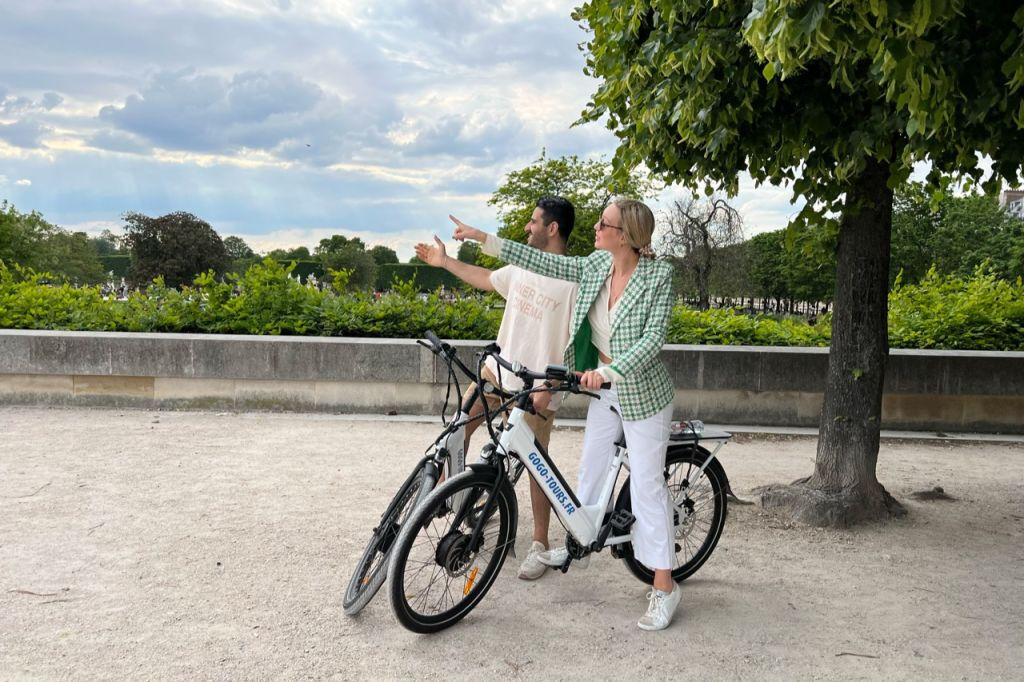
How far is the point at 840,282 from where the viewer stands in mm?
6152

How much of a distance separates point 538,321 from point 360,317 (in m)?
5.76

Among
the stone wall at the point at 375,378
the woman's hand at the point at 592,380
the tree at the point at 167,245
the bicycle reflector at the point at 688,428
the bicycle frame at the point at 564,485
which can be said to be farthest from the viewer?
the tree at the point at 167,245

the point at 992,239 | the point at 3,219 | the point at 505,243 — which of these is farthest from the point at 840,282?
the point at 3,219

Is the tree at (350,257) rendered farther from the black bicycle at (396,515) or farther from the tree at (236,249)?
the black bicycle at (396,515)

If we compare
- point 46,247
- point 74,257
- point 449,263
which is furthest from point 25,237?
point 449,263

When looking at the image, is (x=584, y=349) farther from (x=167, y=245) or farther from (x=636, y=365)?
(x=167, y=245)

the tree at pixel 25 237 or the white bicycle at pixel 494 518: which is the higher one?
the tree at pixel 25 237

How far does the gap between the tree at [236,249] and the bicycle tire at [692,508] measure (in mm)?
94247

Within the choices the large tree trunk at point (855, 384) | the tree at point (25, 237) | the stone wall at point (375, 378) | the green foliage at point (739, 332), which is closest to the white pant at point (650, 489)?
the large tree trunk at point (855, 384)

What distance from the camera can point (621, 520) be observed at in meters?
4.43

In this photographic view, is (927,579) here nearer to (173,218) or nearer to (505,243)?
(505,243)

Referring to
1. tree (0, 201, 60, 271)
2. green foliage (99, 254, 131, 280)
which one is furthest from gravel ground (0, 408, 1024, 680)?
green foliage (99, 254, 131, 280)

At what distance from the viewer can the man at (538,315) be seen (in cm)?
477

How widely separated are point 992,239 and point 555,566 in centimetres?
6047
